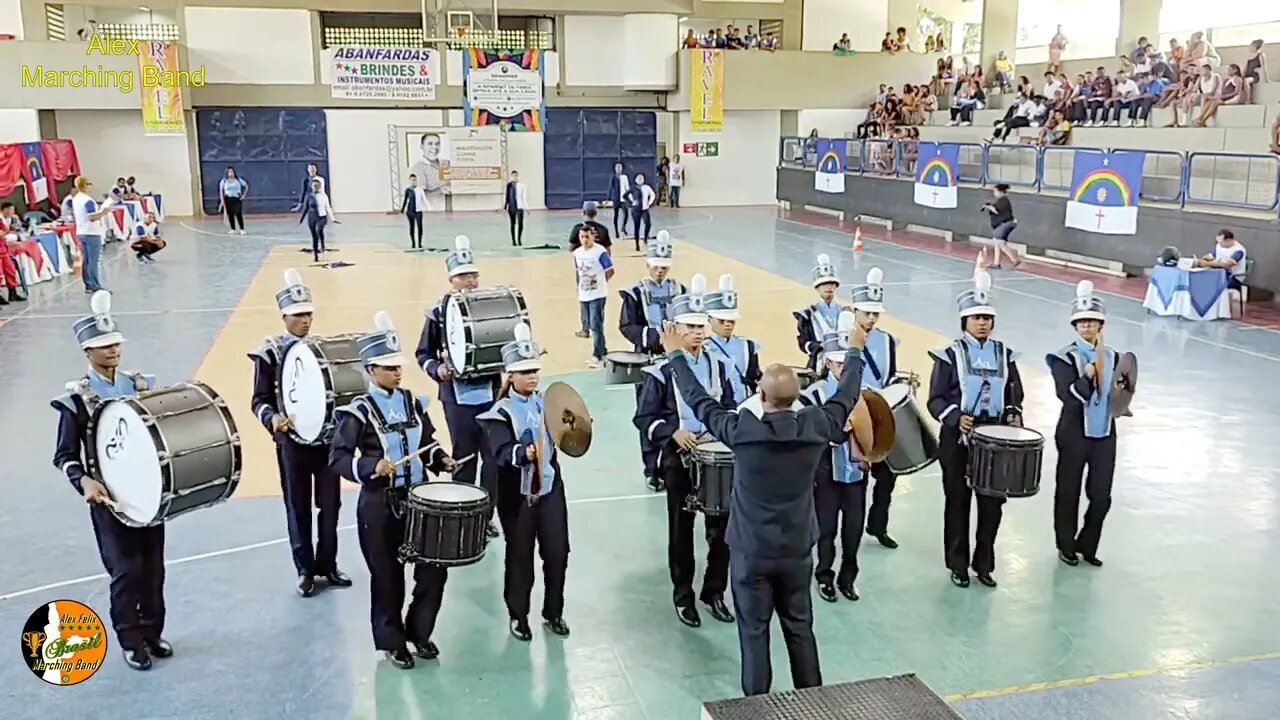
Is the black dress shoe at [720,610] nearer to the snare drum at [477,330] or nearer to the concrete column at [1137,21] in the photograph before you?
the snare drum at [477,330]

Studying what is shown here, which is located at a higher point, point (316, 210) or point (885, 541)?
point (316, 210)

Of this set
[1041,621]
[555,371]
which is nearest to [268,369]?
[1041,621]

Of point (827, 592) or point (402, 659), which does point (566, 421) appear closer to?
point (402, 659)

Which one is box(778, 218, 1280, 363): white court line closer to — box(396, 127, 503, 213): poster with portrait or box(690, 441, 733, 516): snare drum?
box(690, 441, 733, 516): snare drum

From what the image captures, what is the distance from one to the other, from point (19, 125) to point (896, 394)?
36.8 m

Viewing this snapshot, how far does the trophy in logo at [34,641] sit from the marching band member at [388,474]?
213 cm

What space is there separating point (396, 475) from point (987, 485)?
3.97 meters

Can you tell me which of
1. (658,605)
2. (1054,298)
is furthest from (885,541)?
(1054,298)

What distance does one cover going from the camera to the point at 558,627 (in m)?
7.07

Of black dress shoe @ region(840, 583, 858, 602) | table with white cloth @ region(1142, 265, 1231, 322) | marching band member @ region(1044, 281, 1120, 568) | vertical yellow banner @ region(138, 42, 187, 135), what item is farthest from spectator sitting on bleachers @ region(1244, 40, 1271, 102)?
vertical yellow banner @ region(138, 42, 187, 135)

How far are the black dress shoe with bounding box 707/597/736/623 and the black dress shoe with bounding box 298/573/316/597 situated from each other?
2.79 meters

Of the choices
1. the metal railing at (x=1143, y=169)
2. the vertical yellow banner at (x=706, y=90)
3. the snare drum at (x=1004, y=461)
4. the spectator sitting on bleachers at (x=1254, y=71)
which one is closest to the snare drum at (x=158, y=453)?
the snare drum at (x=1004, y=461)

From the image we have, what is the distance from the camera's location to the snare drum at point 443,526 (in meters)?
6.24

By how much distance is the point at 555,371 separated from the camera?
1415 centimetres
